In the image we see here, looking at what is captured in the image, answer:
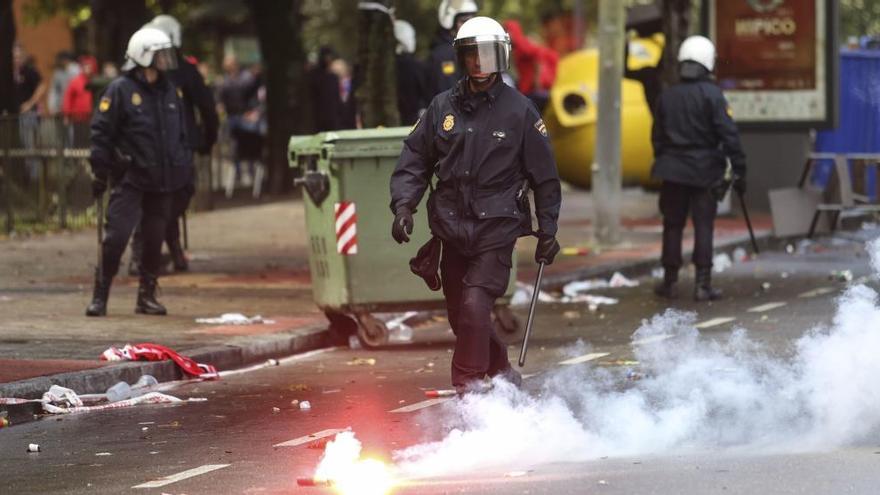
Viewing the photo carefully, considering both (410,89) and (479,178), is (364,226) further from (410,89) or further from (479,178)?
(410,89)

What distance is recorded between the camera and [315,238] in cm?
1273

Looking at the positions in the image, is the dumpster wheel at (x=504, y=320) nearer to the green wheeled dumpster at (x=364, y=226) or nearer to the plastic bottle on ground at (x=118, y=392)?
the green wheeled dumpster at (x=364, y=226)

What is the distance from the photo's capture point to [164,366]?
1099cm

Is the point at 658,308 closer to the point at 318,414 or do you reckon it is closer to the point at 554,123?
the point at 318,414

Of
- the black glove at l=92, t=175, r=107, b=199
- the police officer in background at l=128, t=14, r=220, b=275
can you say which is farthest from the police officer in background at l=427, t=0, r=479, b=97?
the black glove at l=92, t=175, r=107, b=199

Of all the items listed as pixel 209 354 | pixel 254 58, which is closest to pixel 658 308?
pixel 209 354

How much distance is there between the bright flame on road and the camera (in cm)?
723

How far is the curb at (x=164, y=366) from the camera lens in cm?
986

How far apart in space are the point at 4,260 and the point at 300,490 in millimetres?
10945

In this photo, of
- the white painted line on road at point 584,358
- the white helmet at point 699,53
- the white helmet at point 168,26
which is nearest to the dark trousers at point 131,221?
the white painted line on road at point 584,358

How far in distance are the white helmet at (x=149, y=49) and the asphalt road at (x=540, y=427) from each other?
233cm

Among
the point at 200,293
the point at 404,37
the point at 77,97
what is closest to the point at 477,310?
the point at 200,293

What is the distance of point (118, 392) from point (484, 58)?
2859mm

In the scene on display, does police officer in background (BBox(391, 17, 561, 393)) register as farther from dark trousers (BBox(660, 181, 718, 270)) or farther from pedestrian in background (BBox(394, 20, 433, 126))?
pedestrian in background (BBox(394, 20, 433, 126))
